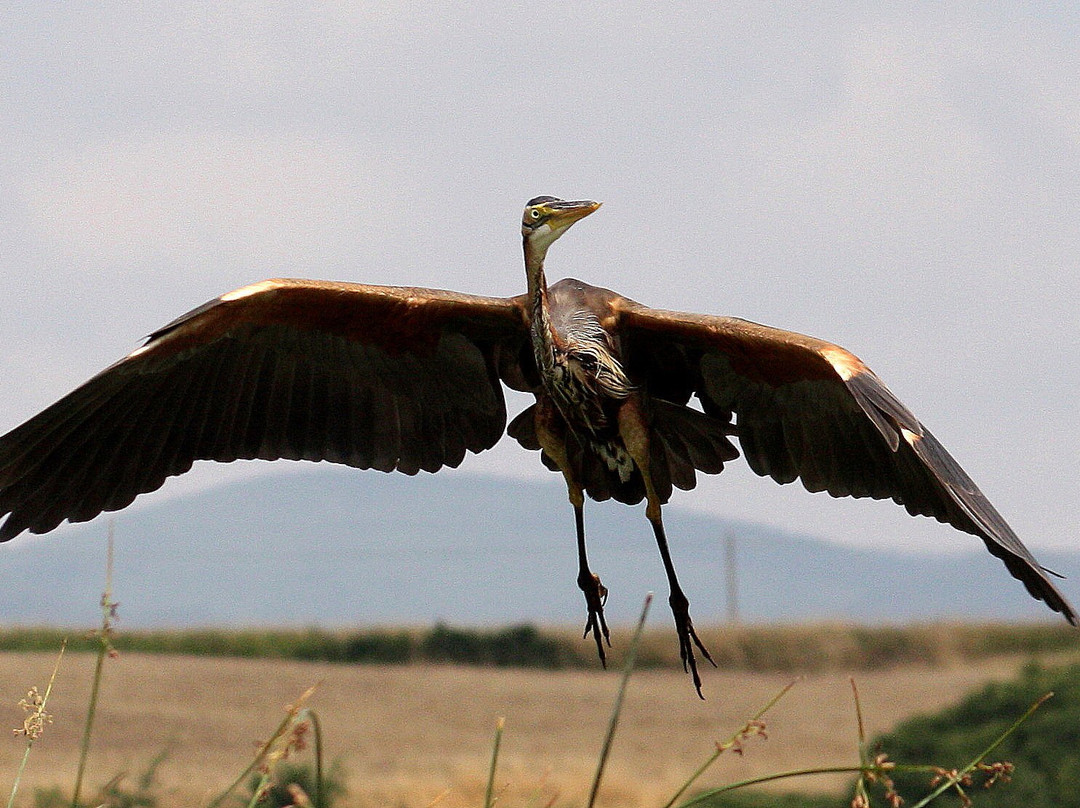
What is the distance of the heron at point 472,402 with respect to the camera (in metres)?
6.80

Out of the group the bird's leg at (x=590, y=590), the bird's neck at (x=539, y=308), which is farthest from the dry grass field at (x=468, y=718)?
the bird's neck at (x=539, y=308)

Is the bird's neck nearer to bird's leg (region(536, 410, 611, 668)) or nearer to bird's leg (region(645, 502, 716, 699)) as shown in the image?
bird's leg (region(536, 410, 611, 668))

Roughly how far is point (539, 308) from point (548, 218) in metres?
0.36

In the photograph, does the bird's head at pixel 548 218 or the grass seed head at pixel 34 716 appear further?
the bird's head at pixel 548 218

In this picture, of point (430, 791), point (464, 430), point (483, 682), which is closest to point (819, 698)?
point (483, 682)

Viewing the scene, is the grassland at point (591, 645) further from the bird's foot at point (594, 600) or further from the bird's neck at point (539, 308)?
the bird's neck at point (539, 308)

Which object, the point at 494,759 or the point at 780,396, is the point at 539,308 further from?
the point at 494,759

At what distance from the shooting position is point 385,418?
777cm

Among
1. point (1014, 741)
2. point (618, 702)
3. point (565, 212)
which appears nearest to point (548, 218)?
point (565, 212)

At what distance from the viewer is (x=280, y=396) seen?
24.9 ft

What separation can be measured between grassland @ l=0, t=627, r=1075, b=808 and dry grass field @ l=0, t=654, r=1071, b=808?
49mm

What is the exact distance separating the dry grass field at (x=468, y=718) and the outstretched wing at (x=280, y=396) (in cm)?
1520

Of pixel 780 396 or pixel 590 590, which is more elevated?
pixel 780 396

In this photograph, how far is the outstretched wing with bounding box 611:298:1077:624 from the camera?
6.67 meters
